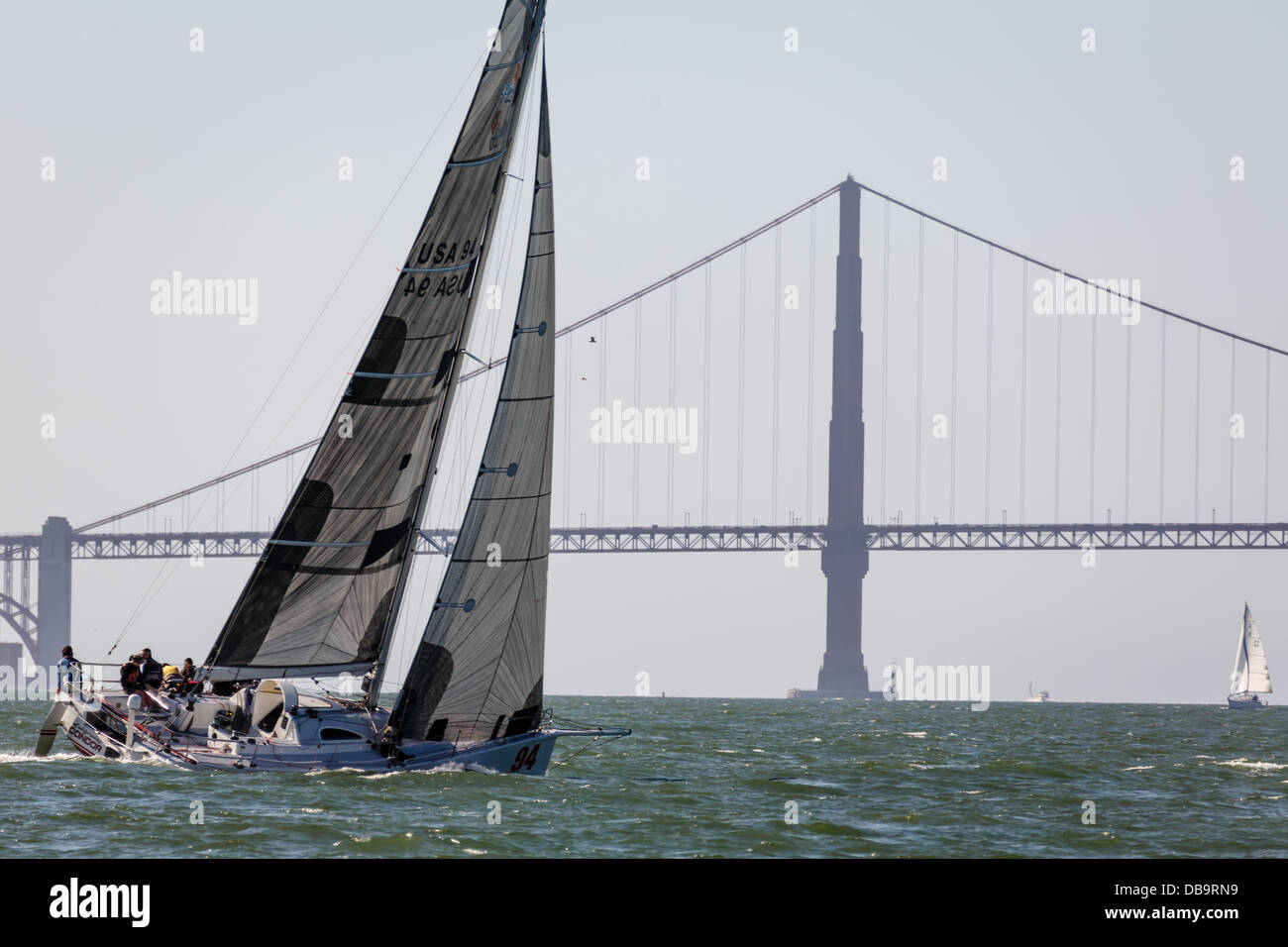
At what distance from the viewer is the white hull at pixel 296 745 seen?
16.5 m

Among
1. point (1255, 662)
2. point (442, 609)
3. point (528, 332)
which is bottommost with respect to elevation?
point (1255, 662)

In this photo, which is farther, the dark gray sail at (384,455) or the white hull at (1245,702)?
the white hull at (1245,702)

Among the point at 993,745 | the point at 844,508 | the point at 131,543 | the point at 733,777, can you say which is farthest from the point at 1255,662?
the point at 733,777

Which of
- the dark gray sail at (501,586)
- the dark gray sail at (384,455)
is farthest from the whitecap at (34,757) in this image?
the dark gray sail at (501,586)

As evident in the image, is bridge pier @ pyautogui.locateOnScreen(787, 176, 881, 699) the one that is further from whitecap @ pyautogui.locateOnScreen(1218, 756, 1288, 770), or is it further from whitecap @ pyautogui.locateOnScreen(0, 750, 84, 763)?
whitecap @ pyautogui.locateOnScreen(0, 750, 84, 763)

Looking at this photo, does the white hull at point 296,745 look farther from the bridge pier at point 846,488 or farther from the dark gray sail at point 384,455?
the bridge pier at point 846,488

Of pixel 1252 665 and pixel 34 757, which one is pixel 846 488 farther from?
pixel 34 757

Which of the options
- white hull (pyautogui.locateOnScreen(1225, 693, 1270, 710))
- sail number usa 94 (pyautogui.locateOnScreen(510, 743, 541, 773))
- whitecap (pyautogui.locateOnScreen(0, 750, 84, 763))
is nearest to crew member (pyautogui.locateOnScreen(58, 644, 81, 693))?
whitecap (pyautogui.locateOnScreen(0, 750, 84, 763))

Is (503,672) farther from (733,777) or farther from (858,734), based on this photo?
(858,734)

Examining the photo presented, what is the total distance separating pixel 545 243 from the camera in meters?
17.3

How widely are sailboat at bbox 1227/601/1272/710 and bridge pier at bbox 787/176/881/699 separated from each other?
15732mm

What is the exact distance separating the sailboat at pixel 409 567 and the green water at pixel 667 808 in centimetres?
41

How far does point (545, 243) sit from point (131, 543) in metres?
68.1

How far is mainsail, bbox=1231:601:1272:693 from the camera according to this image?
79.2 meters
